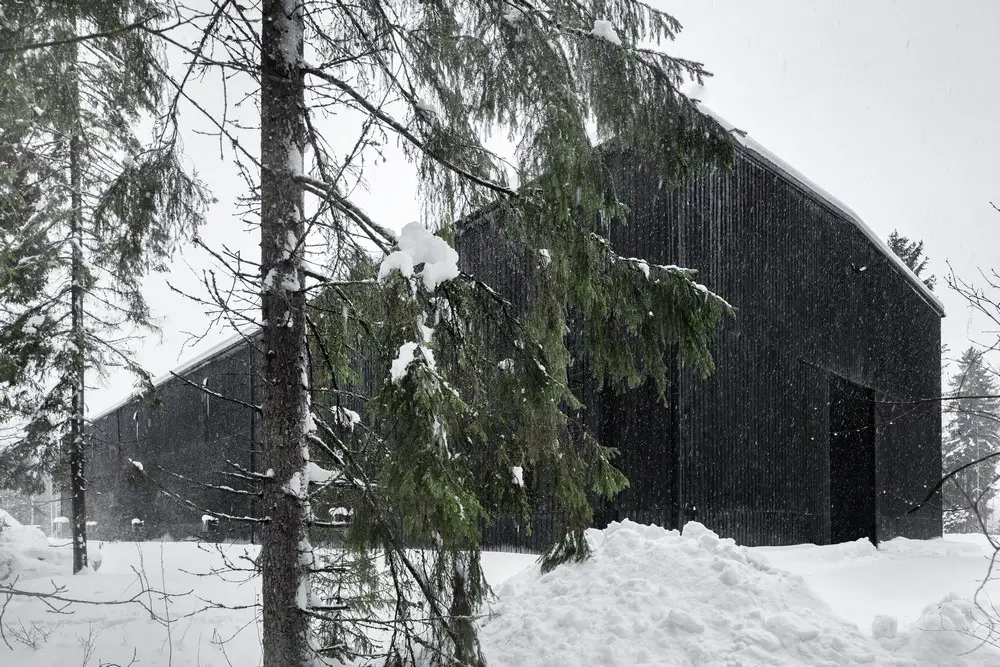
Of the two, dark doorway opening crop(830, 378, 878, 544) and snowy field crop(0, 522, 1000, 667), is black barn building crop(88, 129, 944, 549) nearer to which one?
dark doorway opening crop(830, 378, 878, 544)

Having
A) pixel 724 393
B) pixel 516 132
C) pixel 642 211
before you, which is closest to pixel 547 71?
pixel 516 132

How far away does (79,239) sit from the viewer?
14.2 metres

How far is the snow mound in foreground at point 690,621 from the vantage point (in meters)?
6.00

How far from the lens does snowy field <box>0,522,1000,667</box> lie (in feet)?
19.9

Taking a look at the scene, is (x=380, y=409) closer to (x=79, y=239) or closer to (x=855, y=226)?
(x=79, y=239)

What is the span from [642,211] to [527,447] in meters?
6.89

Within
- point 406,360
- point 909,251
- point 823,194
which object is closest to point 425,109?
point 406,360

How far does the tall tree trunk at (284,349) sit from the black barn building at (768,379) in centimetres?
251

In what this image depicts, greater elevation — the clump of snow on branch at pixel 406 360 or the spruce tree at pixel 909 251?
the spruce tree at pixel 909 251

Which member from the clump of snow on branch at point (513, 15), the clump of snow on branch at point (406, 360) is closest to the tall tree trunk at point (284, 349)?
the clump of snow on branch at point (406, 360)

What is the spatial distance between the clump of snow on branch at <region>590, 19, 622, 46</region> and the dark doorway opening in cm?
1340

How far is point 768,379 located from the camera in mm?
12375

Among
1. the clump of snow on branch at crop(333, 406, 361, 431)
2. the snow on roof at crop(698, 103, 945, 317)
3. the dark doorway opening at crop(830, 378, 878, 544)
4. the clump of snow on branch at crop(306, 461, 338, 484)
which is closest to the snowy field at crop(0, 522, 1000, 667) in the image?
the clump of snow on branch at crop(306, 461, 338, 484)

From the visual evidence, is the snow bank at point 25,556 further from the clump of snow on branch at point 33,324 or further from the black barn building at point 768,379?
the clump of snow on branch at point 33,324
